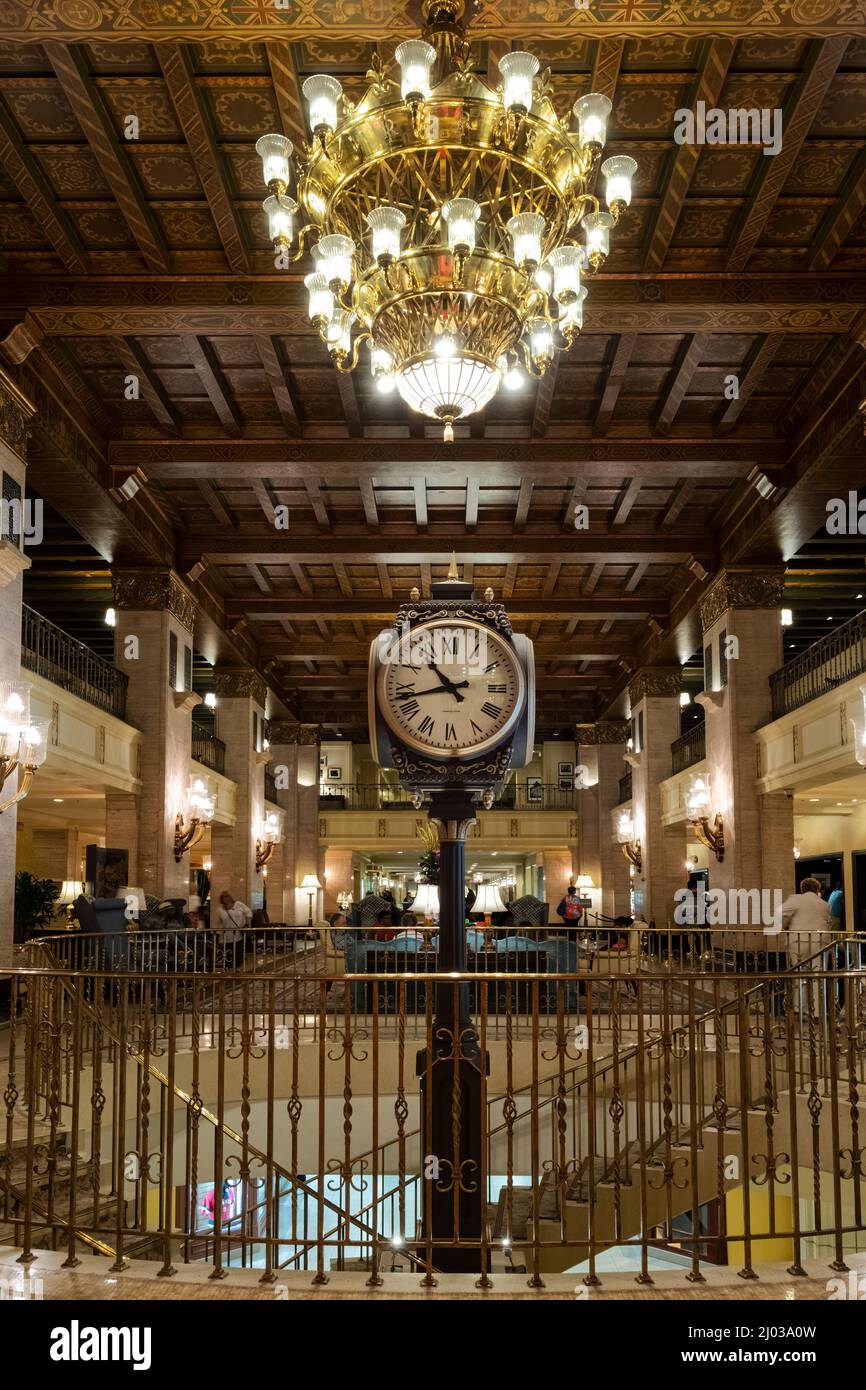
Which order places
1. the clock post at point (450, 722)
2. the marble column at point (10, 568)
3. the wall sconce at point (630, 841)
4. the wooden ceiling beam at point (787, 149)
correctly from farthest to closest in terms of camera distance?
1. the wall sconce at point (630, 841)
2. the marble column at point (10, 568)
3. the wooden ceiling beam at point (787, 149)
4. the clock post at point (450, 722)

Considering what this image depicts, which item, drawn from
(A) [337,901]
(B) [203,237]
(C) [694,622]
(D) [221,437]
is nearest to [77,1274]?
(B) [203,237]

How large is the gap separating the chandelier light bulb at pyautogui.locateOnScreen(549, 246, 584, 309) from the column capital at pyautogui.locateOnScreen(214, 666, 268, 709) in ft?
56.3

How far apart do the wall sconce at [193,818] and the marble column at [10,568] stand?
587cm

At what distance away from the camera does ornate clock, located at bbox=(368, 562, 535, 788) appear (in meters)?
4.29

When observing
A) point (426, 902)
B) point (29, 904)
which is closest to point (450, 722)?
point (426, 902)

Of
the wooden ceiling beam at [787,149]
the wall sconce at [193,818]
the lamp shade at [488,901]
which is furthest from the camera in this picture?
the wall sconce at [193,818]

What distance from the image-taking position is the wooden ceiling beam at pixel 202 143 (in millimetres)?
7395

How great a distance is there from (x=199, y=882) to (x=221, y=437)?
1467 cm

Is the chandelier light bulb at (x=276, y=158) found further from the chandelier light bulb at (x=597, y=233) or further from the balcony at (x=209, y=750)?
the balcony at (x=209, y=750)

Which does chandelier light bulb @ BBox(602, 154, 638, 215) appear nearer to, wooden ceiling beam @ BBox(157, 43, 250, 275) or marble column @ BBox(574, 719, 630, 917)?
wooden ceiling beam @ BBox(157, 43, 250, 275)

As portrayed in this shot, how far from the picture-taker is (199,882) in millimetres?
25672

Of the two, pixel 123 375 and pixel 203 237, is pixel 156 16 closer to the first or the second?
pixel 203 237

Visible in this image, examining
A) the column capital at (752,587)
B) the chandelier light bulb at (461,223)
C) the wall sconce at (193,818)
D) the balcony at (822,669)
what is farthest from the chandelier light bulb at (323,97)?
the wall sconce at (193,818)

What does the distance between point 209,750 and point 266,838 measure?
3.63 m
